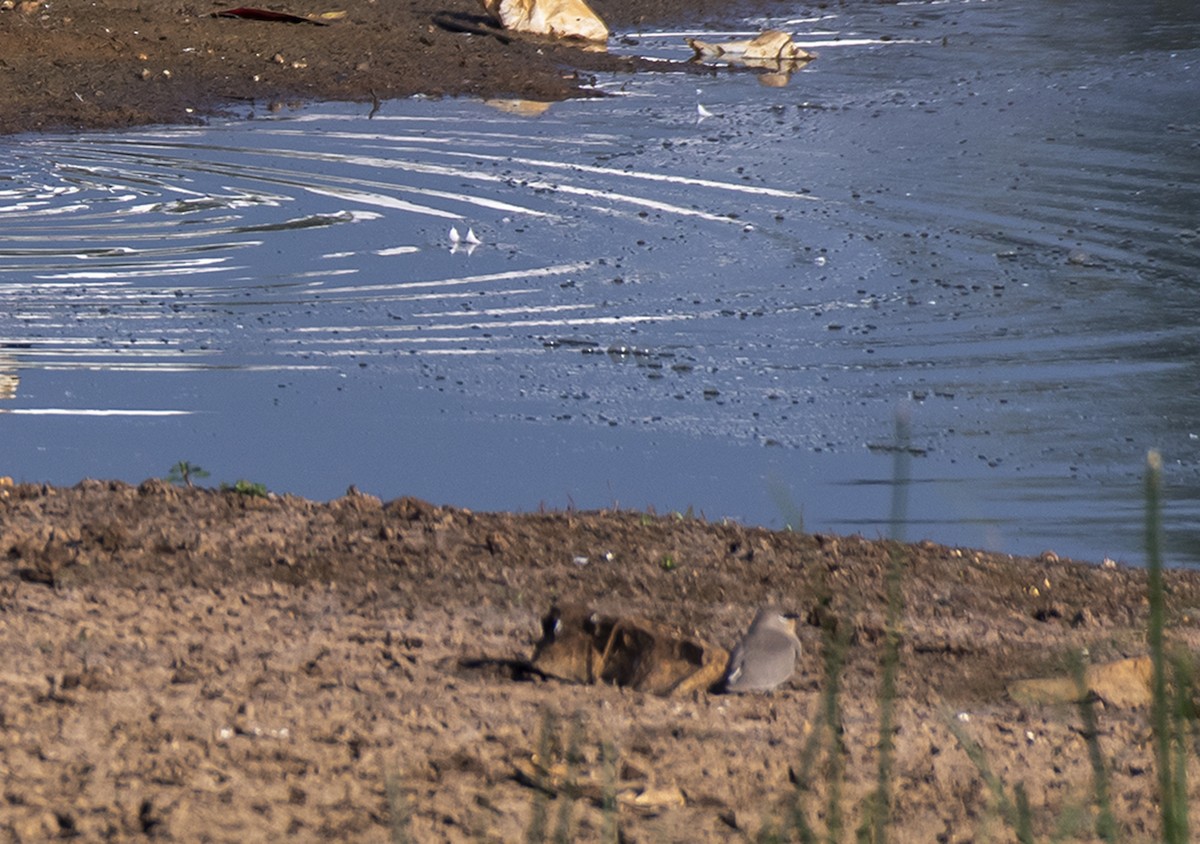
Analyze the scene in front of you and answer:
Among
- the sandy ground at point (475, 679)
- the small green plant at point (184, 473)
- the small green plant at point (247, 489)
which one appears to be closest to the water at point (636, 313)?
the small green plant at point (184, 473)

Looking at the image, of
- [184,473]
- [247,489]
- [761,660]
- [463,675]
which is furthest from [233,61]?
[761,660]

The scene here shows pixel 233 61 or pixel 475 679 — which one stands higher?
pixel 233 61

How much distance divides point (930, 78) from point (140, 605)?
37.7 ft

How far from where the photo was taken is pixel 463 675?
4309 mm

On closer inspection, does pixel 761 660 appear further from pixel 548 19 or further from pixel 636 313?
pixel 548 19

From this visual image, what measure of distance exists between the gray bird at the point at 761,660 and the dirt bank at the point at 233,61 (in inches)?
377

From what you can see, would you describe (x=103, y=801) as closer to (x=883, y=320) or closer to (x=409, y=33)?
(x=883, y=320)

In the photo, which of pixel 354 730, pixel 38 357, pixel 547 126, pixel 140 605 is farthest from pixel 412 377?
pixel 547 126

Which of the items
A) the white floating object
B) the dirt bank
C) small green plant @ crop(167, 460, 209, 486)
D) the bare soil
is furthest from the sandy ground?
the white floating object

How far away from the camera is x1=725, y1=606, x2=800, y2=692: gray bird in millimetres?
4297

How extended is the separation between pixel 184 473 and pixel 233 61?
995 cm

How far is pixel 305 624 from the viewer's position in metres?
4.61

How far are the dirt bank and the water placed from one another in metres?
1.11

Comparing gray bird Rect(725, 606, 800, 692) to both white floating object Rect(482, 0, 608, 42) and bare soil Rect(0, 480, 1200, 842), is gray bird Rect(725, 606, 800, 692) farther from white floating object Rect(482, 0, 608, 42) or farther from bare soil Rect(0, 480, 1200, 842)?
white floating object Rect(482, 0, 608, 42)
